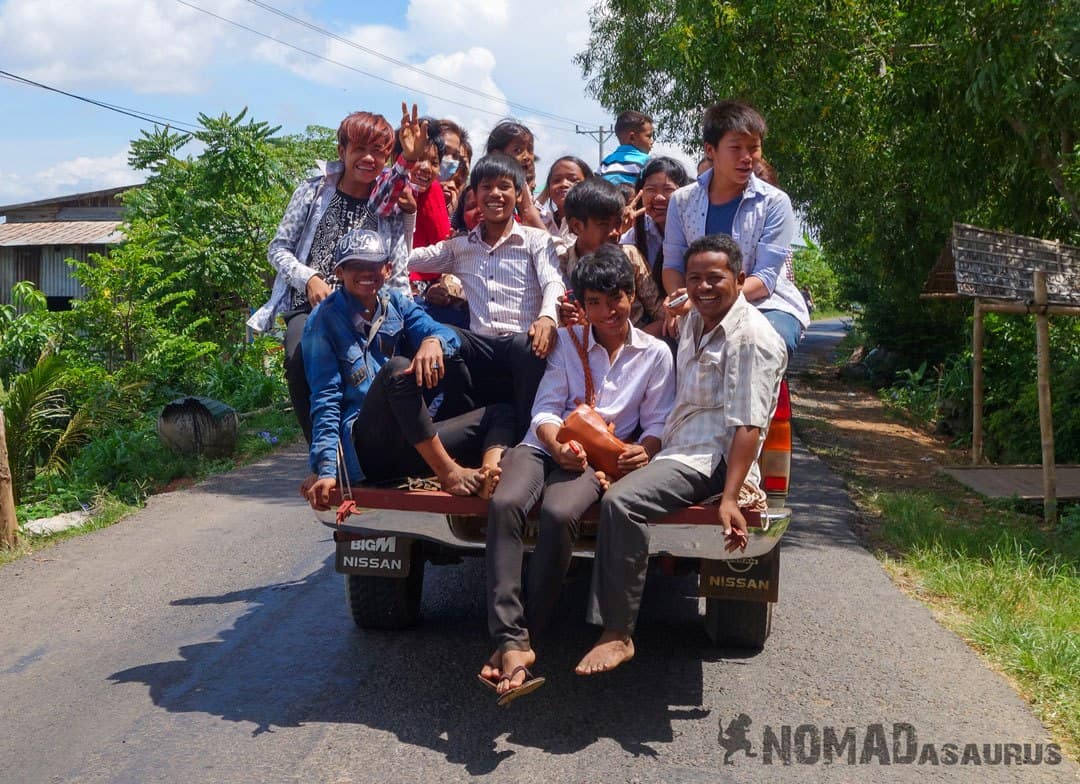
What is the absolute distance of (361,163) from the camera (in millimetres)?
5215

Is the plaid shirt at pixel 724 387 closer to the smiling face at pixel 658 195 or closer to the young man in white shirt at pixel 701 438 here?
the young man in white shirt at pixel 701 438

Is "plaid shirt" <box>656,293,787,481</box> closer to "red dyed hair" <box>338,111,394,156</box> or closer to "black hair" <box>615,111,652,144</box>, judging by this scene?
"red dyed hair" <box>338,111,394,156</box>

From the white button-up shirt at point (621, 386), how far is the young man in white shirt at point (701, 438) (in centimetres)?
11

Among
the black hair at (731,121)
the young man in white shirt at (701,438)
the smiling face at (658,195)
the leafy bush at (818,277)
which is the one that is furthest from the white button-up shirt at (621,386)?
the leafy bush at (818,277)

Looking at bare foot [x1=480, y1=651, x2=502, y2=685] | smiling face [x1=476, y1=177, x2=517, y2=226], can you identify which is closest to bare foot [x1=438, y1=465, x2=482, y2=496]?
bare foot [x1=480, y1=651, x2=502, y2=685]

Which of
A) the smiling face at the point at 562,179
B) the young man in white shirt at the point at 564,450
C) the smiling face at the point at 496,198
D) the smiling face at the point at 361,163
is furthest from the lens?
the smiling face at the point at 562,179

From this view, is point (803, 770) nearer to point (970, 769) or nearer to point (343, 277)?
point (970, 769)

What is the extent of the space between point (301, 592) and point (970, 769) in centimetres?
373

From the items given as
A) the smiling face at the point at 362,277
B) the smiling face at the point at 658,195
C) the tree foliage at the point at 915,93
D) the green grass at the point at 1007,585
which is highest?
the tree foliage at the point at 915,93

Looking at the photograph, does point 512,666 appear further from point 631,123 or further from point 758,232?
point 631,123

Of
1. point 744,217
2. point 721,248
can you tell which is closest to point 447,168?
point 744,217

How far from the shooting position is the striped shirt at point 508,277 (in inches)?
203

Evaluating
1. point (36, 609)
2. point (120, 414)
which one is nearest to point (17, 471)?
point (120, 414)

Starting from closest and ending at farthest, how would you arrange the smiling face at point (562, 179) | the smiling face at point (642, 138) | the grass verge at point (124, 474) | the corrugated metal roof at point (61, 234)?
the smiling face at point (562, 179) < the smiling face at point (642, 138) < the grass verge at point (124, 474) < the corrugated metal roof at point (61, 234)
